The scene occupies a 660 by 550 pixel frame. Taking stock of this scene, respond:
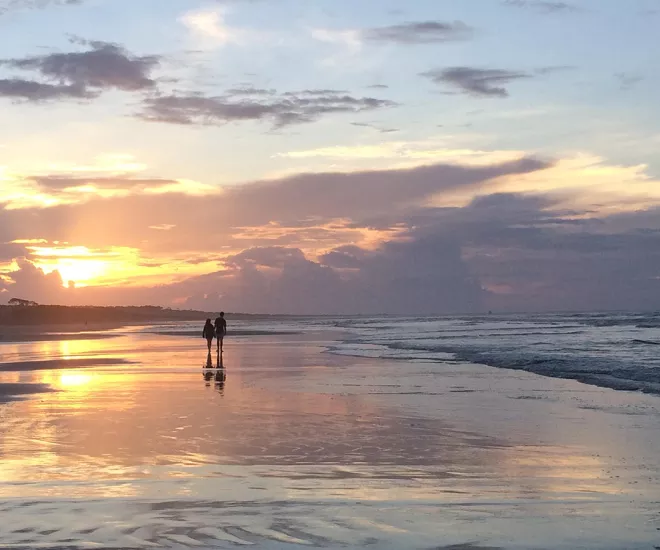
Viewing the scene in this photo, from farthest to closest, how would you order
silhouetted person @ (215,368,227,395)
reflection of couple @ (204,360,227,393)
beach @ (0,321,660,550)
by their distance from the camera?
reflection of couple @ (204,360,227,393), silhouetted person @ (215,368,227,395), beach @ (0,321,660,550)

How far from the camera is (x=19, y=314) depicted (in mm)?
128125

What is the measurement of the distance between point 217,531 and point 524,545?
2704mm

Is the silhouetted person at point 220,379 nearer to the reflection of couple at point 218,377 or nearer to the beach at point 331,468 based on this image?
the reflection of couple at point 218,377

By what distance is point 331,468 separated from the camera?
1025cm

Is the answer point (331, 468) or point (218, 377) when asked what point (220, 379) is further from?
point (331, 468)

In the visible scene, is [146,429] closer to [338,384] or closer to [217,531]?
[217,531]

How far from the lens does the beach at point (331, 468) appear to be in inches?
292

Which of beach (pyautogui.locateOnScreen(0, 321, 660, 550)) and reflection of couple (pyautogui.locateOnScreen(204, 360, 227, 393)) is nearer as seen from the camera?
beach (pyautogui.locateOnScreen(0, 321, 660, 550))

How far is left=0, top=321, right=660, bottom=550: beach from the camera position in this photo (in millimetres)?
7410

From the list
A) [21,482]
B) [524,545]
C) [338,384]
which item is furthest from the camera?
[338,384]

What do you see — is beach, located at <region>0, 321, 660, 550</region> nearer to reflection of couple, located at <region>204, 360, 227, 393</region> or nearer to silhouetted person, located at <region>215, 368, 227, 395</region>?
silhouetted person, located at <region>215, 368, 227, 395</region>

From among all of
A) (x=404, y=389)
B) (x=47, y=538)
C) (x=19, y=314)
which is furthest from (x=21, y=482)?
(x=19, y=314)

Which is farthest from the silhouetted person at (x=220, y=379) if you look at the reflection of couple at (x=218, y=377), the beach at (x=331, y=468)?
the beach at (x=331, y=468)

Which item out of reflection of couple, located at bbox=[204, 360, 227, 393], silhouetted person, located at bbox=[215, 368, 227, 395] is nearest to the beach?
silhouetted person, located at bbox=[215, 368, 227, 395]
